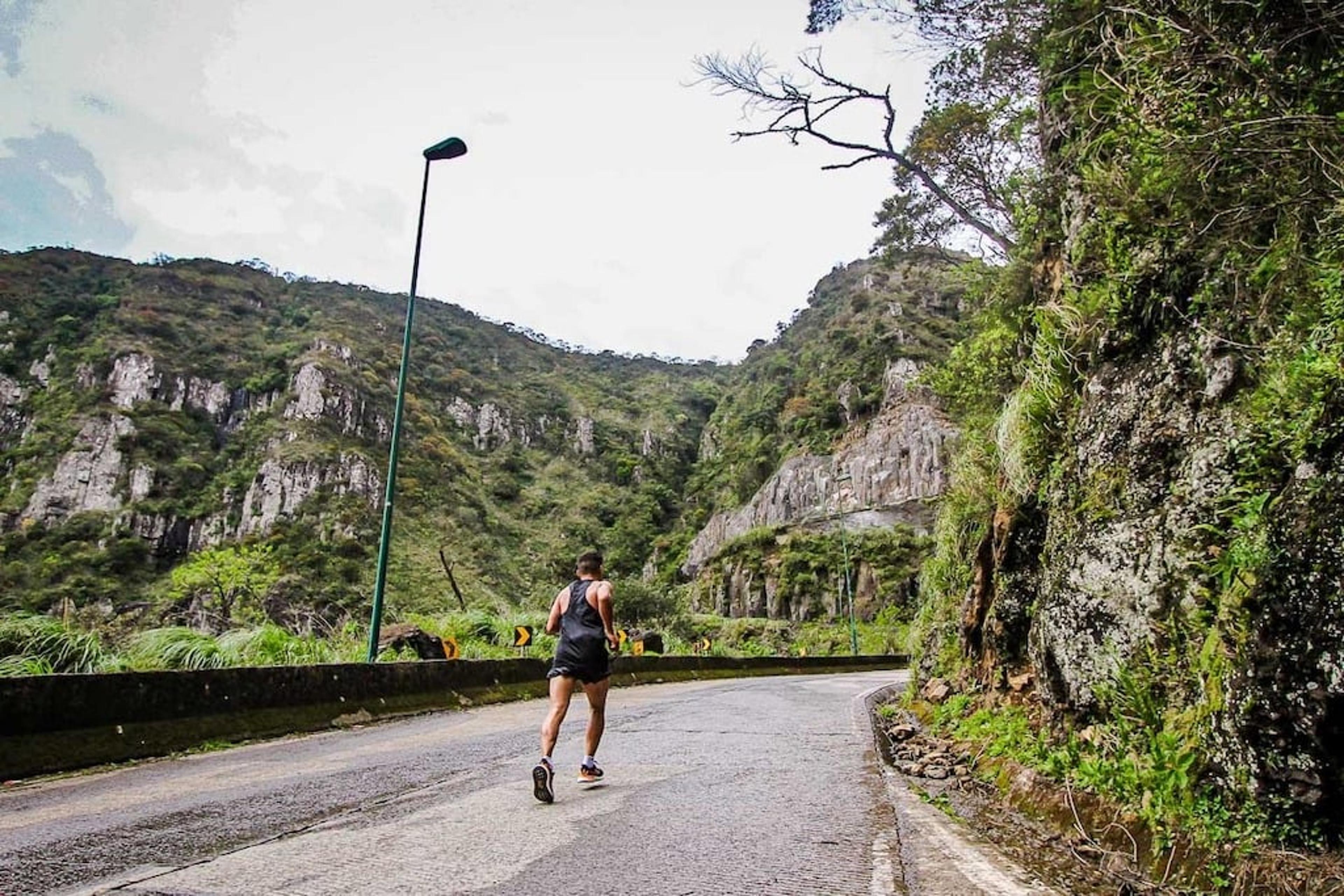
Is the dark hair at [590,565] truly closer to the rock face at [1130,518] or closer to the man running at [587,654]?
the man running at [587,654]

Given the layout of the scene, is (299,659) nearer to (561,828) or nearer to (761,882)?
(561,828)

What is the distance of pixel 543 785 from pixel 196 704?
5197 millimetres

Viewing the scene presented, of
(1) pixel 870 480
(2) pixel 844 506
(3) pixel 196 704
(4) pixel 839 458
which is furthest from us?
(4) pixel 839 458

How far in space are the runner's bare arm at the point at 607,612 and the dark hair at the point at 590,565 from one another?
0.25 meters

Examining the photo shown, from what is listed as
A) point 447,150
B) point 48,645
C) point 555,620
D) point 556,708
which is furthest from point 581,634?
point 447,150

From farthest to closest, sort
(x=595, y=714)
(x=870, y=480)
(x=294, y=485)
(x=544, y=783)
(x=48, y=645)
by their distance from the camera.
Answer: (x=870, y=480)
(x=294, y=485)
(x=48, y=645)
(x=595, y=714)
(x=544, y=783)

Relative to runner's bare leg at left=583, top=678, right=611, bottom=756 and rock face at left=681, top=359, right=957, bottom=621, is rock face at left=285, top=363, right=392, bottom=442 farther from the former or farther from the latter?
runner's bare leg at left=583, top=678, right=611, bottom=756

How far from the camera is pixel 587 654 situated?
18.4 feet

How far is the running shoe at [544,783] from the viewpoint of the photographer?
4914 mm

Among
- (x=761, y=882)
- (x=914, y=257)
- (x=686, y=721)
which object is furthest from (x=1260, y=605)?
(x=914, y=257)

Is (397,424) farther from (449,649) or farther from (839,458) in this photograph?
(839,458)

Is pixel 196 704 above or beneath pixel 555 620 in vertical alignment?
beneath

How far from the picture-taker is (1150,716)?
153 inches

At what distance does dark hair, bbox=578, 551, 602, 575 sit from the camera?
5.95 meters
